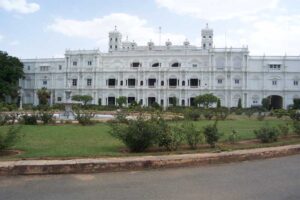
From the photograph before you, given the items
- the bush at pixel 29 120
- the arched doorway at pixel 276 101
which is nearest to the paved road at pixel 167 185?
the bush at pixel 29 120

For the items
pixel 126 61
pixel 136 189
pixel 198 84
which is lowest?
pixel 136 189

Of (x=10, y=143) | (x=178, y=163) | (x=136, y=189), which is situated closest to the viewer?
(x=136, y=189)

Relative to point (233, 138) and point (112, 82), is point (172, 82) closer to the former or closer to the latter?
point (112, 82)

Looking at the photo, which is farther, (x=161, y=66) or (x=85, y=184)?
(x=161, y=66)

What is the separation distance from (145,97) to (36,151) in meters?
54.4

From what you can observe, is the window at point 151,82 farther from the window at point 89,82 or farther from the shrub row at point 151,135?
the shrub row at point 151,135

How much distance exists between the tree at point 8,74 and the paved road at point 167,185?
50074 mm

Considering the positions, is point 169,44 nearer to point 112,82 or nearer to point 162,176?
point 112,82

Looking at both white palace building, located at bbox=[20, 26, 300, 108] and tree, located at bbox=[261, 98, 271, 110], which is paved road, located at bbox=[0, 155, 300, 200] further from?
white palace building, located at bbox=[20, 26, 300, 108]

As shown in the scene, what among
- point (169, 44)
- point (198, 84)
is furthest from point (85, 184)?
point (169, 44)

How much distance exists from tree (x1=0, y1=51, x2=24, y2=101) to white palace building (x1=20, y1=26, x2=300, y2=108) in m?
9.23

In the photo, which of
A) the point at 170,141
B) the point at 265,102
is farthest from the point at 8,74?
the point at 170,141

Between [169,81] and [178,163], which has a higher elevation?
[169,81]

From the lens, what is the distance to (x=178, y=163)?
6.79 metres
